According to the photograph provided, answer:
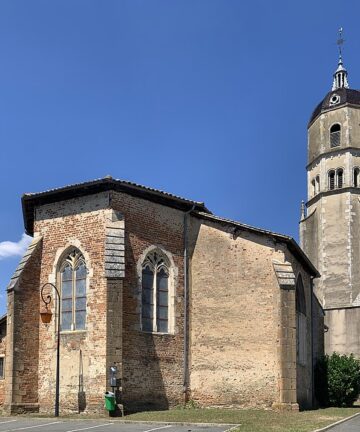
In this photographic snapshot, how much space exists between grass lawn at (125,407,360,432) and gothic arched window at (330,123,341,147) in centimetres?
2937

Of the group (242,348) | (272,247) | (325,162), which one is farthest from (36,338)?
(325,162)

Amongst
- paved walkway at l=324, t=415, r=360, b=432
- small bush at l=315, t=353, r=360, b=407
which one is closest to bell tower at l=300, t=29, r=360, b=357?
small bush at l=315, t=353, r=360, b=407

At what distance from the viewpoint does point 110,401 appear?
67.5 feet

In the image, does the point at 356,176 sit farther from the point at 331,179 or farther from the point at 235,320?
the point at 235,320

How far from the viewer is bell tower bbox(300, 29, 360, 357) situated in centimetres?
4231

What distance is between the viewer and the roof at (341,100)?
48219 mm

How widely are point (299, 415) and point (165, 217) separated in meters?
8.68

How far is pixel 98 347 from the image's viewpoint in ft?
70.4

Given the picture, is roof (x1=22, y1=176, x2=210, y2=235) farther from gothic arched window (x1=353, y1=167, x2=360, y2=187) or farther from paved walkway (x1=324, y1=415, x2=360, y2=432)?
gothic arched window (x1=353, y1=167, x2=360, y2=187)

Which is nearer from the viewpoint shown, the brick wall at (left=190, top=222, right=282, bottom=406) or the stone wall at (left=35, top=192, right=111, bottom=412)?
the stone wall at (left=35, top=192, right=111, bottom=412)

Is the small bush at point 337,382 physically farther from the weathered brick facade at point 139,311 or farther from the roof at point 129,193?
the roof at point 129,193

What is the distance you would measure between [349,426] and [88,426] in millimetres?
7445

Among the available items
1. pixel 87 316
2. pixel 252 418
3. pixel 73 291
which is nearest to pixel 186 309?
pixel 87 316

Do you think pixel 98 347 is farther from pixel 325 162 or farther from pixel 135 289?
pixel 325 162
